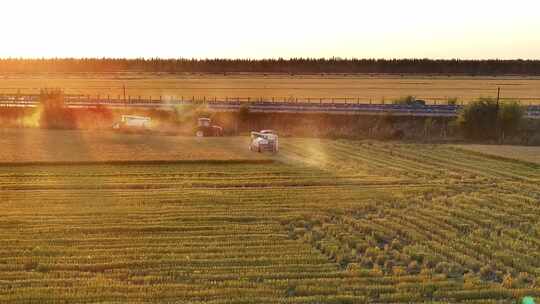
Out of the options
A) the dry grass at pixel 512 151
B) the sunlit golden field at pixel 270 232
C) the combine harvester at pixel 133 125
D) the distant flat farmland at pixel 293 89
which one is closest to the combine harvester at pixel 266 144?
the sunlit golden field at pixel 270 232

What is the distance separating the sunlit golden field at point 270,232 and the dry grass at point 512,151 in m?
3.35

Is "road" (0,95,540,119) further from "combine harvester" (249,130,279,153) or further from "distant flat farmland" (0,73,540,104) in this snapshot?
"distant flat farmland" (0,73,540,104)

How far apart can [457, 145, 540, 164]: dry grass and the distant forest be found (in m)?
103

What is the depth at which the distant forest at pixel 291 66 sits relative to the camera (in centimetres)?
14238

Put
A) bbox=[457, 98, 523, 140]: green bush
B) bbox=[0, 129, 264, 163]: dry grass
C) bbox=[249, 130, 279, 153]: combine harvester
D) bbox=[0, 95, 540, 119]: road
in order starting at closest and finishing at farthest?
1. bbox=[0, 129, 264, 163]: dry grass
2. bbox=[249, 130, 279, 153]: combine harvester
3. bbox=[457, 98, 523, 140]: green bush
4. bbox=[0, 95, 540, 119]: road

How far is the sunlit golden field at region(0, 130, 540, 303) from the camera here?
14703mm

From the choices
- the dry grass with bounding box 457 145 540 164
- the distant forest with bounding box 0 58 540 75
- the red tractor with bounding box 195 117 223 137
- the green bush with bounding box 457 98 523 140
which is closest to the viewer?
the dry grass with bounding box 457 145 540 164

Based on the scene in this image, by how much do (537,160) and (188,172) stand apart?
68.3 ft

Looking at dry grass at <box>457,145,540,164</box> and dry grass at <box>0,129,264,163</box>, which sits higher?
dry grass at <box>457,145,540,164</box>

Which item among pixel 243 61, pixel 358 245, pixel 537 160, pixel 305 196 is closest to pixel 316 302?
pixel 358 245

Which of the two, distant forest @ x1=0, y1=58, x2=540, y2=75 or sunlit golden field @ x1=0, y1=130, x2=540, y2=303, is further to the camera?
distant forest @ x1=0, y1=58, x2=540, y2=75

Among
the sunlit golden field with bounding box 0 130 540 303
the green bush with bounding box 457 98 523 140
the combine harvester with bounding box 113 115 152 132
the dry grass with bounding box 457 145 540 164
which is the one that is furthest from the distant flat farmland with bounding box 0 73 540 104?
the sunlit golden field with bounding box 0 130 540 303

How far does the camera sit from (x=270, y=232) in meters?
19.7

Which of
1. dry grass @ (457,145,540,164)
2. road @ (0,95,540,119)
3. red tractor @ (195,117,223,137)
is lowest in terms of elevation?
dry grass @ (457,145,540,164)
